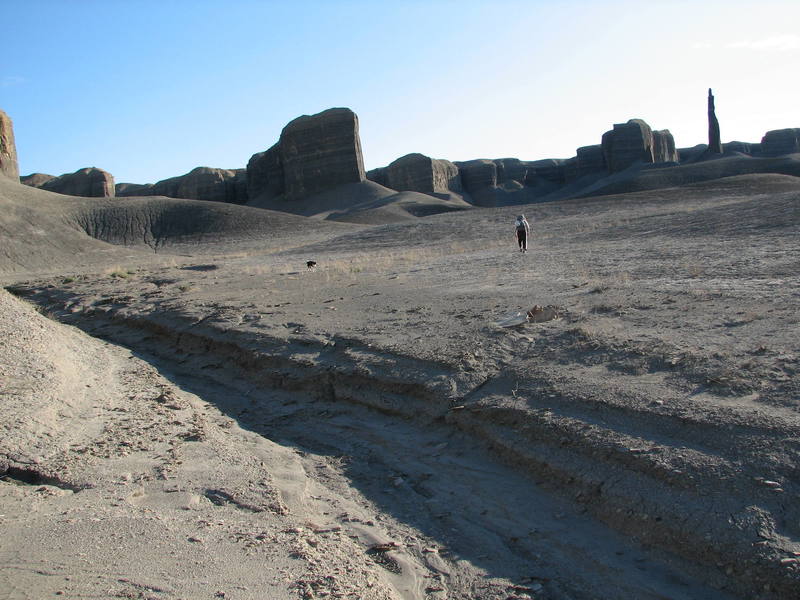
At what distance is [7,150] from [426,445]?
64636mm

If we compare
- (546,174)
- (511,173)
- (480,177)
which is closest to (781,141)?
(546,174)

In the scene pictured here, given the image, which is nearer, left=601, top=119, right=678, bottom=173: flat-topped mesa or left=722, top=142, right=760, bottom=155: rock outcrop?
left=601, top=119, right=678, bottom=173: flat-topped mesa

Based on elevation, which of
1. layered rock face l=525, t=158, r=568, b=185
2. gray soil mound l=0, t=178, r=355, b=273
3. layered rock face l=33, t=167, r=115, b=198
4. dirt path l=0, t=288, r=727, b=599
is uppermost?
layered rock face l=33, t=167, r=115, b=198

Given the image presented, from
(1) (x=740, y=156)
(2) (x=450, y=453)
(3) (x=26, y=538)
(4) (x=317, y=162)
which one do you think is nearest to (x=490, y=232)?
(2) (x=450, y=453)

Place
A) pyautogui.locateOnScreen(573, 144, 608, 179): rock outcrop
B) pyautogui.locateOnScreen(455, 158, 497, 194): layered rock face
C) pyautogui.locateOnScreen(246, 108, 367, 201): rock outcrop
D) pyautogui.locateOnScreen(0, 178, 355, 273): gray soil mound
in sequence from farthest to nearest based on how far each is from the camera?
pyautogui.locateOnScreen(455, 158, 497, 194): layered rock face
pyautogui.locateOnScreen(573, 144, 608, 179): rock outcrop
pyautogui.locateOnScreen(246, 108, 367, 201): rock outcrop
pyautogui.locateOnScreen(0, 178, 355, 273): gray soil mound

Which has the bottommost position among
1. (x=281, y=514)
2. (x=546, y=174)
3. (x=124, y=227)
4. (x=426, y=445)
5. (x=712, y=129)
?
(x=426, y=445)

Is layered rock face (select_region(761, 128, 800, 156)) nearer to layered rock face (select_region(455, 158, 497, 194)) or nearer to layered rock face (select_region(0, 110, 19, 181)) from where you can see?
layered rock face (select_region(455, 158, 497, 194))

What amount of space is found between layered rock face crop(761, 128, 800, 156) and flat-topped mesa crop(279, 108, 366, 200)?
65.2 m

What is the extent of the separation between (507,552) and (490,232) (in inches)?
1278

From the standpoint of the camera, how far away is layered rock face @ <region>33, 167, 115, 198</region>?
87.6 metres

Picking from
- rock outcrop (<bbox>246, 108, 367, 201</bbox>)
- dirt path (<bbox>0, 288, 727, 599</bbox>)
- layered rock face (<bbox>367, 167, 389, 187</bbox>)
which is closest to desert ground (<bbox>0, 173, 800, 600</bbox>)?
dirt path (<bbox>0, 288, 727, 599</bbox>)

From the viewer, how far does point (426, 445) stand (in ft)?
22.9

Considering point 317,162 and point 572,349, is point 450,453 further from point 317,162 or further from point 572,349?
point 317,162

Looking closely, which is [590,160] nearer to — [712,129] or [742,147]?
[712,129]
